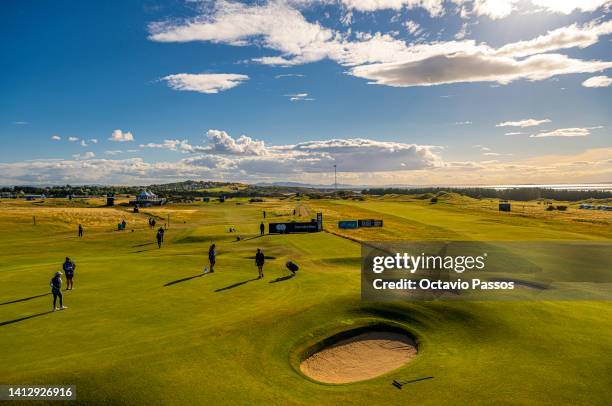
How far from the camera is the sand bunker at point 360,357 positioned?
15609 mm

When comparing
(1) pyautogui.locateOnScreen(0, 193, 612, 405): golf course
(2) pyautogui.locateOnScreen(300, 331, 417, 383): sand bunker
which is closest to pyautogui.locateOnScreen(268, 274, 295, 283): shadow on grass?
(1) pyautogui.locateOnScreen(0, 193, 612, 405): golf course

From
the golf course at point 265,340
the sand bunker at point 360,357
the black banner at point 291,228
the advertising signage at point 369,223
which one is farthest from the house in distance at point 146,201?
the sand bunker at point 360,357

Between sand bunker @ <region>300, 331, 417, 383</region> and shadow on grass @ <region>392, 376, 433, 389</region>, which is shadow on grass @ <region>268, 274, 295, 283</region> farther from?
shadow on grass @ <region>392, 376, 433, 389</region>

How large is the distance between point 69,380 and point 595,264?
4922cm

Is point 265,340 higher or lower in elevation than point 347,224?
lower

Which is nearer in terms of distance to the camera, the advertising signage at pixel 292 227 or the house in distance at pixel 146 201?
the advertising signage at pixel 292 227

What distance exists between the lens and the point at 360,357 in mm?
17266

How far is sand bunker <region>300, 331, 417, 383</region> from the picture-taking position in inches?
615

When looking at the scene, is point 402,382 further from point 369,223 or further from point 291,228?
point 369,223

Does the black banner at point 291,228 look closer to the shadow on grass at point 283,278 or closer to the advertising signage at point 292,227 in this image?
the advertising signage at point 292,227

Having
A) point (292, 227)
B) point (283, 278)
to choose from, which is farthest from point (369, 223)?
point (283, 278)

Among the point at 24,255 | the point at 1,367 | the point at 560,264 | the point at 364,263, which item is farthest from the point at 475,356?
the point at 24,255

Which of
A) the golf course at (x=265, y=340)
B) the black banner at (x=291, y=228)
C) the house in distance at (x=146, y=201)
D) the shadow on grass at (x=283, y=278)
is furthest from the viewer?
the house in distance at (x=146, y=201)

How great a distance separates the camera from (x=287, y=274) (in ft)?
104
